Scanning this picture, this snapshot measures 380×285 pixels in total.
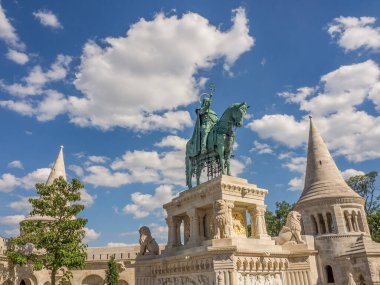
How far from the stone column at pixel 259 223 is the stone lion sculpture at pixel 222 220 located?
1.84 meters

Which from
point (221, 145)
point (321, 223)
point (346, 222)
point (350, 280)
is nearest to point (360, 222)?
point (346, 222)

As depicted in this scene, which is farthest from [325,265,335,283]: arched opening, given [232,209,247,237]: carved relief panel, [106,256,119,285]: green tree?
[106,256,119,285]: green tree

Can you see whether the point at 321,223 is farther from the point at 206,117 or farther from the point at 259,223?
the point at 206,117

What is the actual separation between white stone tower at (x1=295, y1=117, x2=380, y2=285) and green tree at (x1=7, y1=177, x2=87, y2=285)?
15.6m

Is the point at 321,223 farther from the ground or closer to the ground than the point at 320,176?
closer to the ground

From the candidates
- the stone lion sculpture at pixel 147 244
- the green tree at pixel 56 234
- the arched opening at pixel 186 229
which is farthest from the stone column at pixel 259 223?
the green tree at pixel 56 234

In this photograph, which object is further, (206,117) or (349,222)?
(349,222)

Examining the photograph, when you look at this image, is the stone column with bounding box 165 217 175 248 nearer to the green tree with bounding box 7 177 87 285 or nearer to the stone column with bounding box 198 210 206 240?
the stone column with bounding box 198 210 206 240

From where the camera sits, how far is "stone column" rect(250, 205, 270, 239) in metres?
13.7

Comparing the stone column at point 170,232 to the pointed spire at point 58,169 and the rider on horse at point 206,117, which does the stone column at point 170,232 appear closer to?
the rider on horse at point 206,117

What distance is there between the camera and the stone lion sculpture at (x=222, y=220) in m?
12.2

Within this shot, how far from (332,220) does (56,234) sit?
18.1 meters

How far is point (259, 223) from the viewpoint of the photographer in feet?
45.6

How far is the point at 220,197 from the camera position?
13.0 metres
